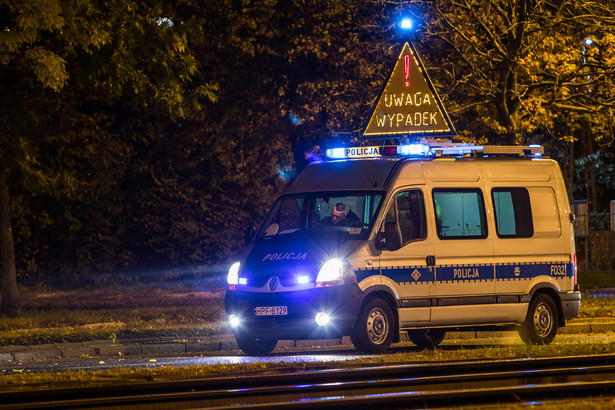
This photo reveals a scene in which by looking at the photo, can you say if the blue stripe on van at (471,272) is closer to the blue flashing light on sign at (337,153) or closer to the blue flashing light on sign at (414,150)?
the blue flashing light on sign at (414,150)

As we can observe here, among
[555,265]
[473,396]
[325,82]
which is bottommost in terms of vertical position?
[473,396]

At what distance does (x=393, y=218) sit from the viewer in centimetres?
1405

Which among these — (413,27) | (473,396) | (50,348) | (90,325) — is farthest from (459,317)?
(413,27)

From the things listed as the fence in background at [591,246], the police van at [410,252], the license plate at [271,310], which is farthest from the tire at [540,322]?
the fence in background at [591,246]

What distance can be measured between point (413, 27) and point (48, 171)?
334 inches

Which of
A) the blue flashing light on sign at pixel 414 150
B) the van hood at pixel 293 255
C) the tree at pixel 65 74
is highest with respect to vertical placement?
the tree at pixel 65 74

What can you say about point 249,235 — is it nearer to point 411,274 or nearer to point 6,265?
point 411,274

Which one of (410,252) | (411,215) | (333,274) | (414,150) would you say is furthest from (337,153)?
(333,274)

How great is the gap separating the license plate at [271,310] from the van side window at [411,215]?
190cm

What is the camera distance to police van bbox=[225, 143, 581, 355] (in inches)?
531

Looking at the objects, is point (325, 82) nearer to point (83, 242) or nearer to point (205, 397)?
point (83, 242)

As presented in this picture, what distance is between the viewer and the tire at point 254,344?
14367 mm

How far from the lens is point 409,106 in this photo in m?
16.6

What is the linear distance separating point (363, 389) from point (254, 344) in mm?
4711
